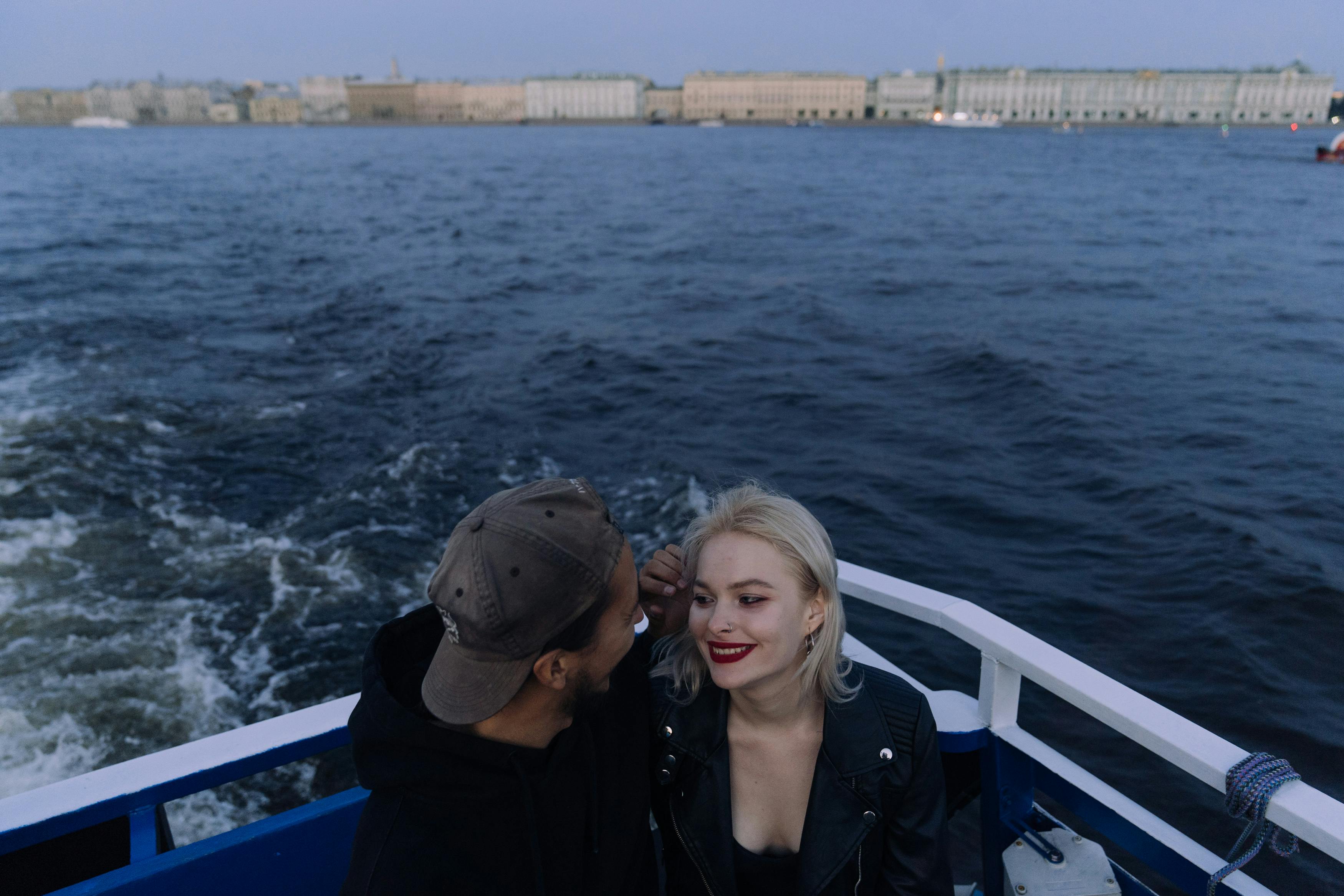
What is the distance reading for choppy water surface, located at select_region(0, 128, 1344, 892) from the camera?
16.0 feet

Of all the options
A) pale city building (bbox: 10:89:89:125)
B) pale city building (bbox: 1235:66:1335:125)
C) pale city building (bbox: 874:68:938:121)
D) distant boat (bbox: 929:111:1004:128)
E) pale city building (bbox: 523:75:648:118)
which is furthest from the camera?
pale city building (bbox: 10:89:89:125)

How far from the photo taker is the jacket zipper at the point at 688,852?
5.45ft

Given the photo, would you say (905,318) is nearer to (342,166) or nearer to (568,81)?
(342,166)

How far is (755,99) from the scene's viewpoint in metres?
129

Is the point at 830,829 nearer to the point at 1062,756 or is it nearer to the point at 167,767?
the point at 1062,756

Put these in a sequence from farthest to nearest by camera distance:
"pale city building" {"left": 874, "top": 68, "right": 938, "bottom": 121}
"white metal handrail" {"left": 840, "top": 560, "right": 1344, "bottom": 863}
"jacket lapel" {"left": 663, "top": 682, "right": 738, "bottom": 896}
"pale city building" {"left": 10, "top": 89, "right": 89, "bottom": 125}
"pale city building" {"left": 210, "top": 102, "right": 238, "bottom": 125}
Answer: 1. "pale city building" {"left": 10, "top": 89, "right": 89, "bottom": 125}
2. "pale city building" {"left": 210, "top": 102, "right": 238, "bottom": 125}
3. "pale city building" {"left": 874, "top": 68, "right": 938, "bottom": 121}
4. "jacket lapel" {"left": 663, "top": 682, "right": 738, "bottom": 896}
5. "white metal handrail" {"left": 840, "top": 560, "right": 1344, "bottom": 863}

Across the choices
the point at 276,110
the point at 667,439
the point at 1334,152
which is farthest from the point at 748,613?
the point at 276,110

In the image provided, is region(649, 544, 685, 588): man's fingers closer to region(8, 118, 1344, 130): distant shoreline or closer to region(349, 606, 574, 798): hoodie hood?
region(349, 606, 574, 798): hoodie hood

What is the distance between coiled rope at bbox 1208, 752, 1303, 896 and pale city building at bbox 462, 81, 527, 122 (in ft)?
472

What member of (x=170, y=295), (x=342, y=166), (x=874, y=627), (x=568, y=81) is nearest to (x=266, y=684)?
(x=874, y=627)

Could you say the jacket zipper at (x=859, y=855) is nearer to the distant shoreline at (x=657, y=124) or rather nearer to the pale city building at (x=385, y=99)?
the distant shoreline at (x=657, y=124)

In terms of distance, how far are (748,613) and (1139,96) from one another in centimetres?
13937

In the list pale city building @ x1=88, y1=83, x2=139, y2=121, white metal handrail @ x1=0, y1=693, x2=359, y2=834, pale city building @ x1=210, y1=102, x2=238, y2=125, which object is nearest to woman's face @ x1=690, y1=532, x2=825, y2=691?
white metal handrail @ x1=0, y1=693, x2=359, y2=834

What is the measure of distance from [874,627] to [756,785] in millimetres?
4288
